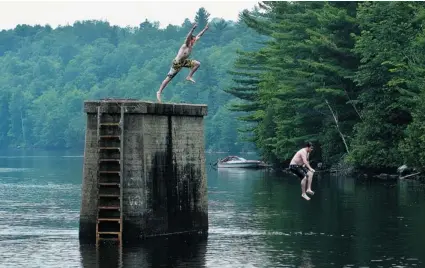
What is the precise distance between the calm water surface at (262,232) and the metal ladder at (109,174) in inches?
43.2

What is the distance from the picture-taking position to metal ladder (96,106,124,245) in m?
43.0

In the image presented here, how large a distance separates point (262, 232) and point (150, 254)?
8.43m

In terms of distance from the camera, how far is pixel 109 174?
142 ft

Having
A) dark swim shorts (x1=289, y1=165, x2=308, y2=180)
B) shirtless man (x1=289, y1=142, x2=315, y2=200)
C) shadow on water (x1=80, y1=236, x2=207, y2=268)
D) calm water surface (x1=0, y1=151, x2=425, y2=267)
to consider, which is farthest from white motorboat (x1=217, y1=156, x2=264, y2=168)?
shadow on water (x1=80, y1=236, x2=207, y2=268)

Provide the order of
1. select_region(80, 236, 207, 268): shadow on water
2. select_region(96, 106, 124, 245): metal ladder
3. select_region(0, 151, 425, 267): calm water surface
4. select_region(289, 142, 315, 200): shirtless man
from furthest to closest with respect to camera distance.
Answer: select_region(289, 142, 315, 200): shirtless man, select_region(96, 106, 124, 245): metal ladder, select_region(0, 151, 425, 267): calm water surface, select_region(80, 236, 207, 268): shadow on water

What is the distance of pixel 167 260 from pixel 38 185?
4650 centimetres

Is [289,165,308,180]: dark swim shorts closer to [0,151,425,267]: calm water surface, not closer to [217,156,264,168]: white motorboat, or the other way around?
[0,151,425,267]: calm water surface

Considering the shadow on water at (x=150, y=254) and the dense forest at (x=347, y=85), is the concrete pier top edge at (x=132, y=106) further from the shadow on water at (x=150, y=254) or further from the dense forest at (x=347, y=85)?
the dense forest at (x=347, y=85)

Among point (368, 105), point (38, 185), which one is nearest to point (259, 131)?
point (368, 105)

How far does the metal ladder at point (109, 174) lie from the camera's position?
141 ft

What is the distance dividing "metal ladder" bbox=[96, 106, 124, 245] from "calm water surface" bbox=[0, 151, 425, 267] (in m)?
1.10

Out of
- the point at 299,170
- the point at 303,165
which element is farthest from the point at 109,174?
the point at 303,165

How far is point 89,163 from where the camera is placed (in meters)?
43.6

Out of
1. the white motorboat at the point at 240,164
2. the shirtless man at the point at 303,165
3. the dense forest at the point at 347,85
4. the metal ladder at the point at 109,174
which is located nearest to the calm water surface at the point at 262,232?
the metal ladder at the point at 109,174
